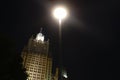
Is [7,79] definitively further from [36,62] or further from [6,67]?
[36,62]

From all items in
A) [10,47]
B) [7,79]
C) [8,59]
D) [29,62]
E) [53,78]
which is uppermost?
[29,62]

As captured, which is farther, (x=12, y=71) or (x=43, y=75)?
(x=43, y=75)

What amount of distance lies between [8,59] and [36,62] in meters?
86.4

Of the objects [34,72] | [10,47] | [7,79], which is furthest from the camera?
[34,72]

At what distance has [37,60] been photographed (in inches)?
4449

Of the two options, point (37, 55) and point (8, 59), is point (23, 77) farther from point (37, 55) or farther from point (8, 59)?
point (37, 55)

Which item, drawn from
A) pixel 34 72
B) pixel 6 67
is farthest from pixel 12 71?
pixel 34 72

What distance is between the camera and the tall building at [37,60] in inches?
4294

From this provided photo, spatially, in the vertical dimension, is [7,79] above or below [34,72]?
below

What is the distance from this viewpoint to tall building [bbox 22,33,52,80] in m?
109

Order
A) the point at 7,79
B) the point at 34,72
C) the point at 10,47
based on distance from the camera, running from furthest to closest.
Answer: the point at 34,72 < the point at 10,47 < the point at 7,79

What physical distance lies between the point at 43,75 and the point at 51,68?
24.9ft

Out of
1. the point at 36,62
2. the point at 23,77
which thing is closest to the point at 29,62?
the point at 36,62

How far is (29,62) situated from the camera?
11150 centimetres
